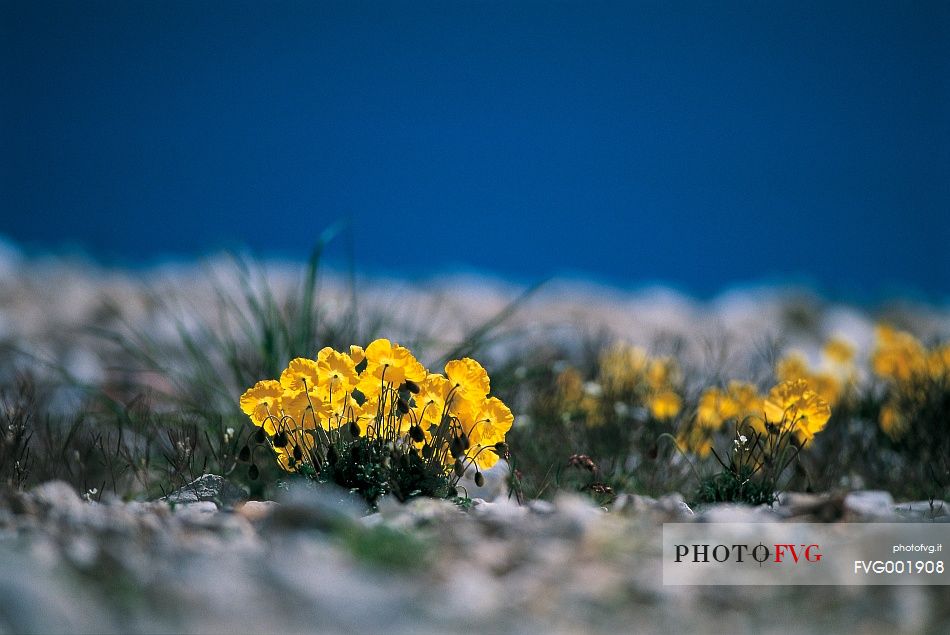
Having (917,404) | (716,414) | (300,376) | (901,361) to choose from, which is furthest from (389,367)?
(901,361)

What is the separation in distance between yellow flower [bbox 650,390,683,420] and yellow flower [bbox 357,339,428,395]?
162 cm

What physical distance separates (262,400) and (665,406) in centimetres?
196

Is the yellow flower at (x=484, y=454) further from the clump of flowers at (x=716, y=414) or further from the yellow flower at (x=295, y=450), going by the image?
the clump of flowers at (x=716, y=414)

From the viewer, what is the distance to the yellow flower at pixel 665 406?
12.5ft

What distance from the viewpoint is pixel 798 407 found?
271cm

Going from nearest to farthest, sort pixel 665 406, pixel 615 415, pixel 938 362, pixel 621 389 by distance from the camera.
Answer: pixel 665 406 → pixel 615 415 → pixel 621 389 → pixel 938 362

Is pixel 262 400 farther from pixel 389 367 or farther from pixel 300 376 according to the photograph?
pixel 389 367

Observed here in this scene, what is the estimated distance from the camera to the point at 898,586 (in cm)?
182

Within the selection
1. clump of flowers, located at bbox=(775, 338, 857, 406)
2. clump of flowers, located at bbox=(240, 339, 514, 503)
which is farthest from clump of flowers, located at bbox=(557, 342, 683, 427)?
clump of flowers, located at bbox=(240, 339, 514, 503)

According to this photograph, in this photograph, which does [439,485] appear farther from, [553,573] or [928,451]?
[928,451]

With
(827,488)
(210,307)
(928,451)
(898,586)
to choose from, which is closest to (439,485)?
(898,586)

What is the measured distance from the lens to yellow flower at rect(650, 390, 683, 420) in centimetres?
380

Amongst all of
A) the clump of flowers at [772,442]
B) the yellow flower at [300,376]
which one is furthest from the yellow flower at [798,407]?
the yellow flower at [300,376]

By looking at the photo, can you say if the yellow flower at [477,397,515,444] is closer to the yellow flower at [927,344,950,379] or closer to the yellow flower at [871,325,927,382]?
the yellow flower at [871,325,927,382]
